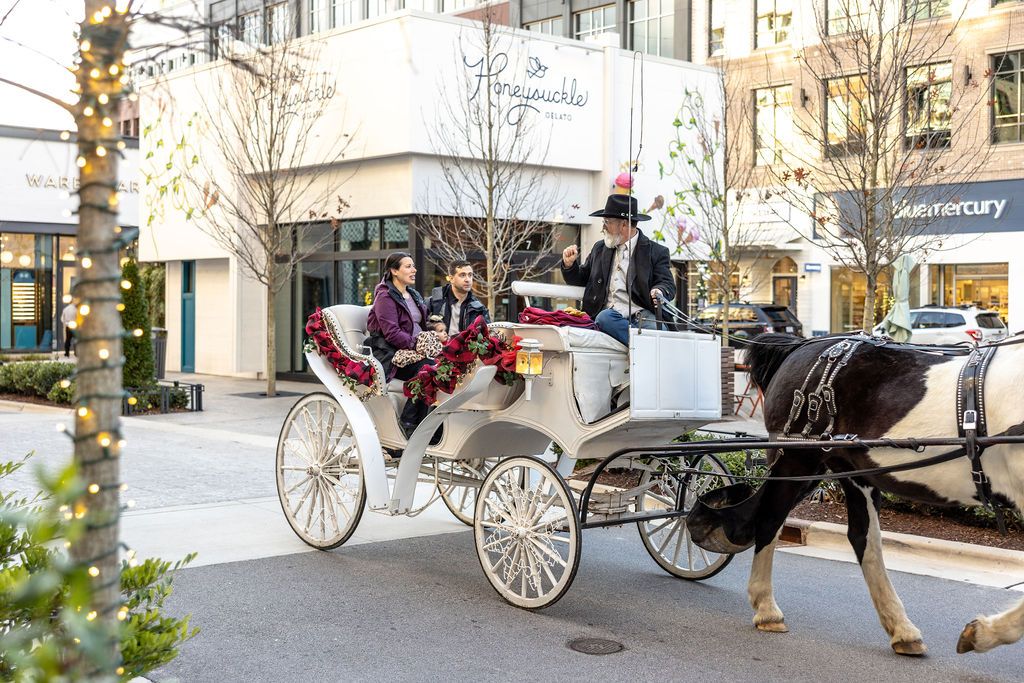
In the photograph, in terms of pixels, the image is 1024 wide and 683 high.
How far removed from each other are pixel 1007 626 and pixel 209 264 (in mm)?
22381

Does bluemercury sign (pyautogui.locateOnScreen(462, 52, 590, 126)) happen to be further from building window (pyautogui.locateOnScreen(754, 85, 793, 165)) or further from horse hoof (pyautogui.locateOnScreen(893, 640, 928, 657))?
horse hoof (pyautogui.locateOnScreen(893, 640, 928, 657))

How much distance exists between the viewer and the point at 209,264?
2525cm

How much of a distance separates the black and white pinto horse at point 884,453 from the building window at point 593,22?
113 ft

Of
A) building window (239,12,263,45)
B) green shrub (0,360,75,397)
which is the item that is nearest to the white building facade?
green shrub (0,360,75,397)

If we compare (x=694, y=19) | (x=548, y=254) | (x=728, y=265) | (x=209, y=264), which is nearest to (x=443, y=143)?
(x=548, y=254)

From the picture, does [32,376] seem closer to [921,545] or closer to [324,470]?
[324,470]

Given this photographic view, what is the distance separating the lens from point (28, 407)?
1842 centimetres

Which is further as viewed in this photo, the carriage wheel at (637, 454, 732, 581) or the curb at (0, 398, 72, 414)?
the curb at (0, 398, 72, 414)

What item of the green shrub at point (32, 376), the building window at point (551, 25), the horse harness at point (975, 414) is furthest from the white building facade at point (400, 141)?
the building window at point (551, 25)

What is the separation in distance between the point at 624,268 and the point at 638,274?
143 millimetres

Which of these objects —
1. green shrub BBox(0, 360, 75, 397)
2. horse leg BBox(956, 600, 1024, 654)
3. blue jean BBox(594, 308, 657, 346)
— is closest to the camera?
horse leg BBox(956, 600, 1024, 654)

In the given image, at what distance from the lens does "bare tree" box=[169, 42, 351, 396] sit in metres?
20.2

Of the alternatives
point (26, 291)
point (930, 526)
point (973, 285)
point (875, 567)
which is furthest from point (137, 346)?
point (973, 285)

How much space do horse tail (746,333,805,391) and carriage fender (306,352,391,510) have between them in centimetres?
262
